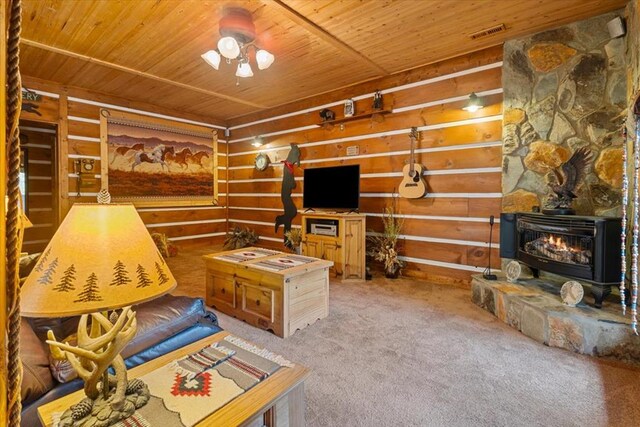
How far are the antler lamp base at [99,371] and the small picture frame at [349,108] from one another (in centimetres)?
444

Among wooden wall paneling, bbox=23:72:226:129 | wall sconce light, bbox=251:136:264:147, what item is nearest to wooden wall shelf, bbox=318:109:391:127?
wall sconce light, bbox=251:136:264:147

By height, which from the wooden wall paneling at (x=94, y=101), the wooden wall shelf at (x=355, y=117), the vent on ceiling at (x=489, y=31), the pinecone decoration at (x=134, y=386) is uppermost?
the vent on ceiling at (x=489, y=31)

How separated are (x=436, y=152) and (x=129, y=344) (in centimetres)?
391

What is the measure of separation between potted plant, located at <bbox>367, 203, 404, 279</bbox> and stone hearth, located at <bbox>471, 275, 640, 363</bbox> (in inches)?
57.6

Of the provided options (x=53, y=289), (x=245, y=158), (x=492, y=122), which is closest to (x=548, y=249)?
(x=492, y=122)

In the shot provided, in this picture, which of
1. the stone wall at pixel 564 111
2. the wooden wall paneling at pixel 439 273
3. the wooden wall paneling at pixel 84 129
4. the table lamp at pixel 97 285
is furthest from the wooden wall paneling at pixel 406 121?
the table lamp at pixel 97 285

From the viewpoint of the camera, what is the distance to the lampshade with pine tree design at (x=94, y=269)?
0.72 metres

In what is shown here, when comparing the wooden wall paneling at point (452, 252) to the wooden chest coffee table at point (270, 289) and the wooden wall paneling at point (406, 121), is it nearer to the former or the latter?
the wooden wall paneling at point (406, 121)

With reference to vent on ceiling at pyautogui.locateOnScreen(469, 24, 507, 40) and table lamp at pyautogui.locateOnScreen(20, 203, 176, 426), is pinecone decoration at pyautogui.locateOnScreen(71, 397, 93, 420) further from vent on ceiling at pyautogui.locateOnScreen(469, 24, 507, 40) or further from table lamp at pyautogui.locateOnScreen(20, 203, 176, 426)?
vent on ceiling at pyautogui.locateOnScreen(469, 24, 507, 40)

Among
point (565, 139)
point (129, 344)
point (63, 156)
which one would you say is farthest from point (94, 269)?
point (63, 156)

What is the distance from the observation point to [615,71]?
2920 millimetres

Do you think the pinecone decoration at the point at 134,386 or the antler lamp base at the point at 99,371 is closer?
the antler lamp base at the point at 99,371

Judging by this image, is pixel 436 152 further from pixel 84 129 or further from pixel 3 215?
pixel 84 129

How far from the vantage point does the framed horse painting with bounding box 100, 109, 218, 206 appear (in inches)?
213
